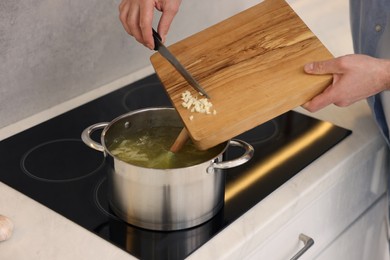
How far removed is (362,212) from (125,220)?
1.94 feet

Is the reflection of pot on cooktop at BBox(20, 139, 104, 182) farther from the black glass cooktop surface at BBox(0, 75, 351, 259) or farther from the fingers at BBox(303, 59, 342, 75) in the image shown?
the fingers at BBox(303, 59, 342, 75)

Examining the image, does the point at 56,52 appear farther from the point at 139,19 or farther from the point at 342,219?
the point at 342,219

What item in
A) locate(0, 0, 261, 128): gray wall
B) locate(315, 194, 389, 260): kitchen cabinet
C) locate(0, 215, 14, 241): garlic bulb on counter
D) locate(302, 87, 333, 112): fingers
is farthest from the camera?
locate(315, 194, 389, 260): kitchen cabinet

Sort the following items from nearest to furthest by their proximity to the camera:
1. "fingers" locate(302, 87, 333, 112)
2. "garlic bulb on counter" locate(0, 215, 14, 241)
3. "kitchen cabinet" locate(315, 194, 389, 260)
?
"garlic bulb on counter" locate(0, 215, 14, 241) < "fingers" locate(302, 87, 333, 112) < "kitchen cabinet" locate(315, 194, 389, 260)

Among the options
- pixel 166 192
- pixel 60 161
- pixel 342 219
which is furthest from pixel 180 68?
pixel 342 219

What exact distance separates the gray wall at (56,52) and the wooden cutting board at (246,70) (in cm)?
26

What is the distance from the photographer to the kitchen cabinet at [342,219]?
1.15m

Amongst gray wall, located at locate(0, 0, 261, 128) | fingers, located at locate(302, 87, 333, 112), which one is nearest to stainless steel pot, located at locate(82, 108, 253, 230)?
fingers, located at locate(302, 87, 333, 112)

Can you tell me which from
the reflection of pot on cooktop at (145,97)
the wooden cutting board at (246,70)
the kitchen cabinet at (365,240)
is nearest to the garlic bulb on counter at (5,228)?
the wooden cutting board at (246,70)

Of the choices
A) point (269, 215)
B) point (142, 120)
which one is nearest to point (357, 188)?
point (269, 215)

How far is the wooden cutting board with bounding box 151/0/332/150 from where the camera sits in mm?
1013

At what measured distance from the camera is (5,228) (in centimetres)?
97

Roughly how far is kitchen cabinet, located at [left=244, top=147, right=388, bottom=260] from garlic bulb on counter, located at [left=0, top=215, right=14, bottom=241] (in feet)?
1.23

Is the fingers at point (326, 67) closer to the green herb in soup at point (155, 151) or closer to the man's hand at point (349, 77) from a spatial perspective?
the man's hand at point (349, 77)
